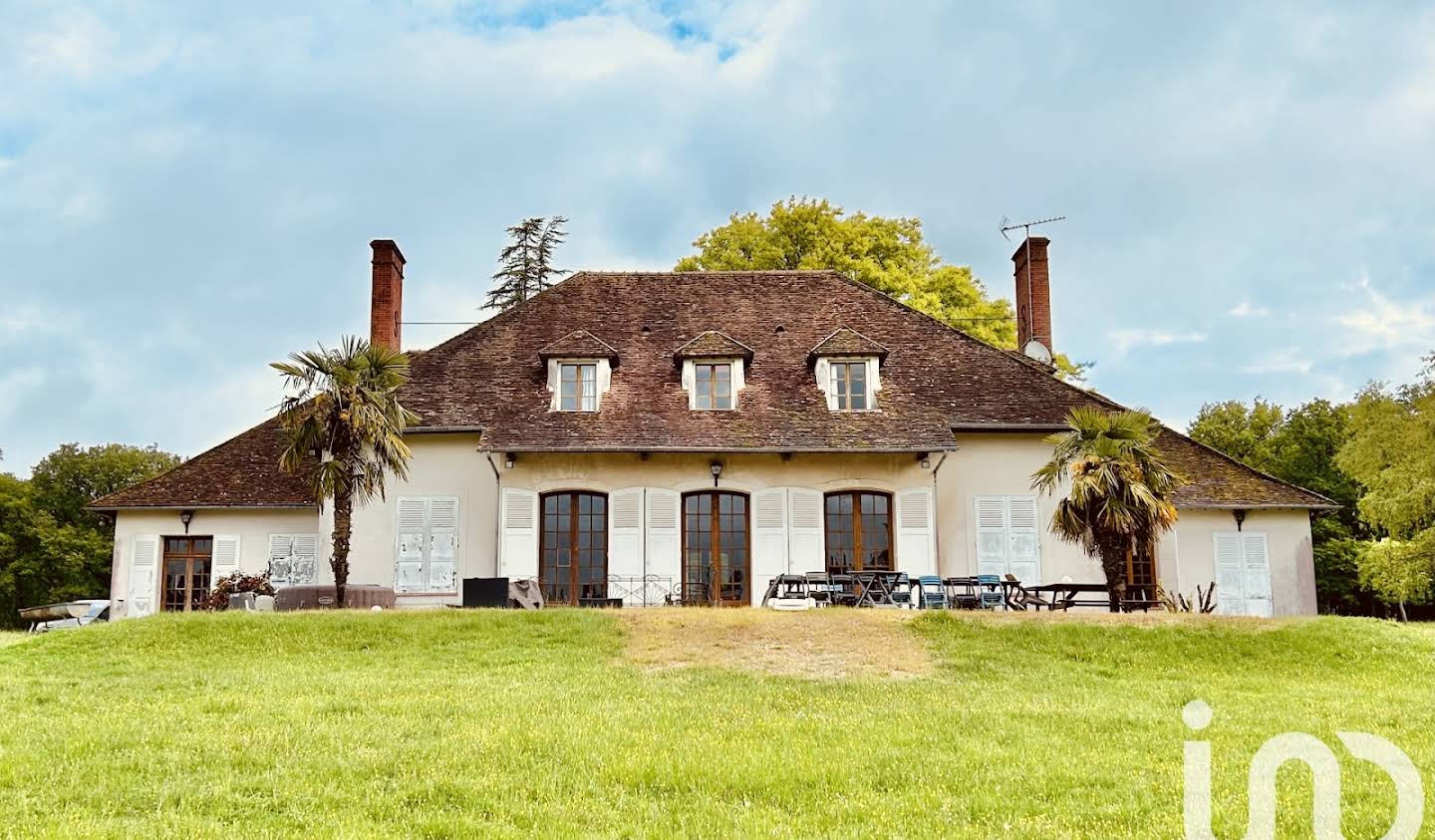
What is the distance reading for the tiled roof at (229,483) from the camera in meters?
25.2

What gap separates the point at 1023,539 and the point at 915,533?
2.37 meters

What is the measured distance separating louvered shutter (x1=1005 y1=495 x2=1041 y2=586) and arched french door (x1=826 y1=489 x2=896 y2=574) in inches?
95.3

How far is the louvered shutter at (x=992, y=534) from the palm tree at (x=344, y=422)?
412 inches

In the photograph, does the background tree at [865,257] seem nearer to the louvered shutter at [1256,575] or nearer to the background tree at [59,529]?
the louvered shutter at [1256,575]

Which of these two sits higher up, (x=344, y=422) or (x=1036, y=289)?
(x=1036, y=289)

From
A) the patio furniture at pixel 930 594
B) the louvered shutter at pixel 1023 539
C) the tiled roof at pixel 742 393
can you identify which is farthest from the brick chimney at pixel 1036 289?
the patio furniture at pixel 930 594

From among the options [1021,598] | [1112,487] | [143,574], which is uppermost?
[1112,487]

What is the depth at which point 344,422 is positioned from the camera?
2053 centimetres

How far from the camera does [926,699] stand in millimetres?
12250

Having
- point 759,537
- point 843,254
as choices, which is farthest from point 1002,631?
point 843,254

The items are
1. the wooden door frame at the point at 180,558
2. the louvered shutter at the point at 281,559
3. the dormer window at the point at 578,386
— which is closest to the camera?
the dormer window at the point at 578,386

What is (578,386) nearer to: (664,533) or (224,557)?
(664,533)

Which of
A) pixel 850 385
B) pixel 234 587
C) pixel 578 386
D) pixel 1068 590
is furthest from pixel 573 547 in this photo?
pixel 1068 590

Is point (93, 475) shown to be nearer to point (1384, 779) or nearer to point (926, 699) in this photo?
point (926, 699)
